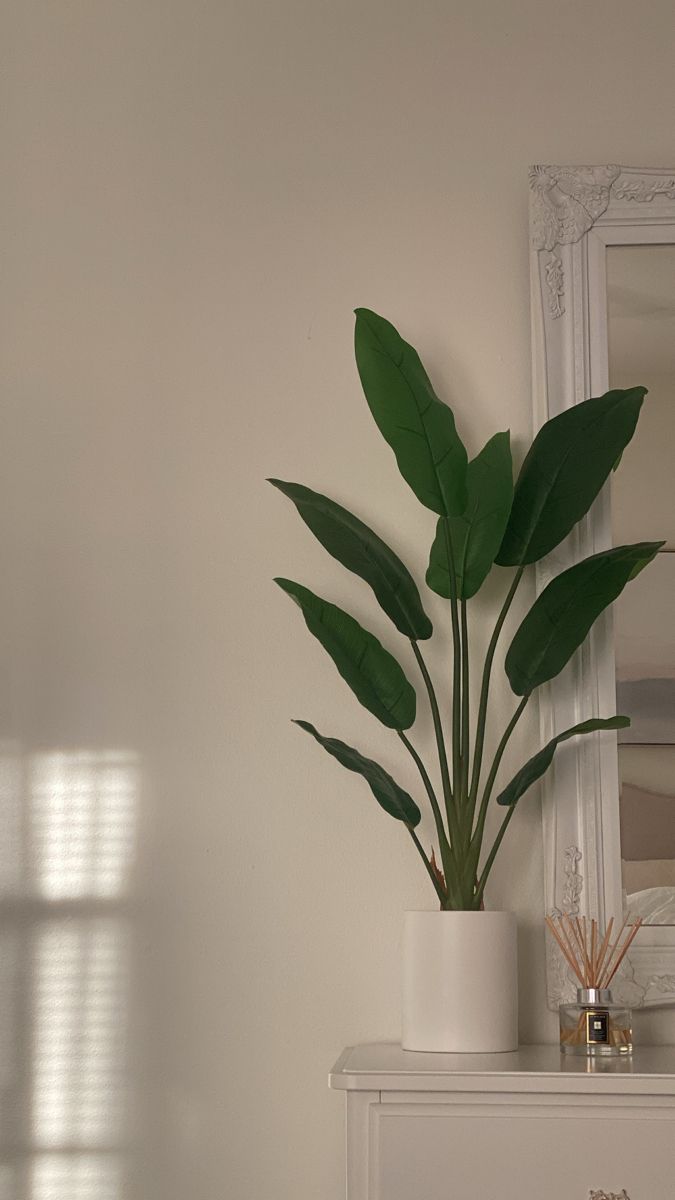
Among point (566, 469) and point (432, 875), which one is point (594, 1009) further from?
point (566, 469)

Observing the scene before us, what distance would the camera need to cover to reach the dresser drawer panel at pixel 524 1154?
1367 mm

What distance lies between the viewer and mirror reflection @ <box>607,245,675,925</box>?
170 centimetres

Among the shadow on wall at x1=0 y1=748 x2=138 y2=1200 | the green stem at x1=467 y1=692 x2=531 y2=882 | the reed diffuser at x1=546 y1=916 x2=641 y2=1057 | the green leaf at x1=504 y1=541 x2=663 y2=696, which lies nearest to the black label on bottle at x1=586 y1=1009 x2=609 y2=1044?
the reed diffuser at x1=546 y1=916 x2=641 y2=1057

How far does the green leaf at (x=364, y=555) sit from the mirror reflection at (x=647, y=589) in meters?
0.31

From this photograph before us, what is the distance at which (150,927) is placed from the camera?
1767 millimetres

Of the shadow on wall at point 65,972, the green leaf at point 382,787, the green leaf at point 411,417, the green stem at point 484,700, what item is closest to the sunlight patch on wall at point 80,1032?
the shadow on wall at point 65,972

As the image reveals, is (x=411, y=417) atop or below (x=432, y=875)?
atop

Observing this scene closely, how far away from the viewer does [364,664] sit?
5.41 ft

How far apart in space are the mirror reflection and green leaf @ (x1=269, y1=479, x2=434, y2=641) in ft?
1.01

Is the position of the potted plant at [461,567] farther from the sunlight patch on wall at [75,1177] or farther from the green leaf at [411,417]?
the sunlight patch on wall at [75,1177]

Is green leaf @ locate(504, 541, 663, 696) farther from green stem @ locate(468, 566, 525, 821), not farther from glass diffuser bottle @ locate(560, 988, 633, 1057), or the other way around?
glass diffuser bottle @ locate(560, 988, 633, 1057)

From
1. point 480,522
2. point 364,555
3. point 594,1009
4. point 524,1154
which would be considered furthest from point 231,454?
point 524,1154

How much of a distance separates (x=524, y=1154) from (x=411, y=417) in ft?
2.96

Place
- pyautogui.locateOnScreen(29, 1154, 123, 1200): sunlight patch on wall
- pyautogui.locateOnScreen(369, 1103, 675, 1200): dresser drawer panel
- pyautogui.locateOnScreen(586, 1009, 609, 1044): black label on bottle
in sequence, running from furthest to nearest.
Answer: pyautogui.locateOnScreen(29, 1154, 123, 1200): sunlight patch on wall, pyautogui.locateOnScreen(586, 1009, 609, 1044): black label on bottle, pyautogui.locateOnScreen(369, 1103, 675, 1200): dresser drawer panel
